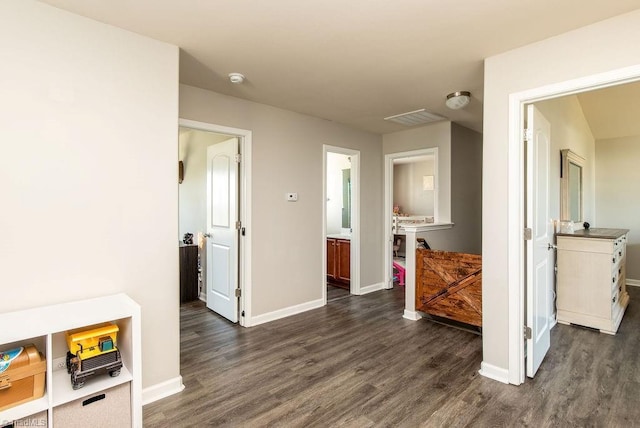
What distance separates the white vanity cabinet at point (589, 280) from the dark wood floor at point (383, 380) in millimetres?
170

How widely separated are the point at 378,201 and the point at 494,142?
2.61 m

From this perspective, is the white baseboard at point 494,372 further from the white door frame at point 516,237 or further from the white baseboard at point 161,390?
the white baseboard at point 161,390

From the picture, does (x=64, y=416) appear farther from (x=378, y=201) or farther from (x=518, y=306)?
(x=378, y=201)

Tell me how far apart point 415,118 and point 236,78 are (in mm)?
2271

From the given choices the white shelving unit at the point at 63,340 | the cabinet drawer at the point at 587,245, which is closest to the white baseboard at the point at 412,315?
the cabinet drawer at the point at 587,245

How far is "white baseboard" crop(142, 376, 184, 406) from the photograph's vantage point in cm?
211

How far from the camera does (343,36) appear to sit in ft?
6.91

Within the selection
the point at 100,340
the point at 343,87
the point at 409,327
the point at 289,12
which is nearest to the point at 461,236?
the point at 409,327

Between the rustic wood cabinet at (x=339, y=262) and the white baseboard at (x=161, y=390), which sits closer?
the white baseboard at (x=161, y=390)

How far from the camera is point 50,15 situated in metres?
1.78

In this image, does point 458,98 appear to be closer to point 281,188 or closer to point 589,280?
point 281,188

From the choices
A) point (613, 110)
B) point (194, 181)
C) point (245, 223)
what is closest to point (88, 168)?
point (245, 223)

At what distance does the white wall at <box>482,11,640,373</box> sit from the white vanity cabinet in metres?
1.65

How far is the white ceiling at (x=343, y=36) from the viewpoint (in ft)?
5.90
